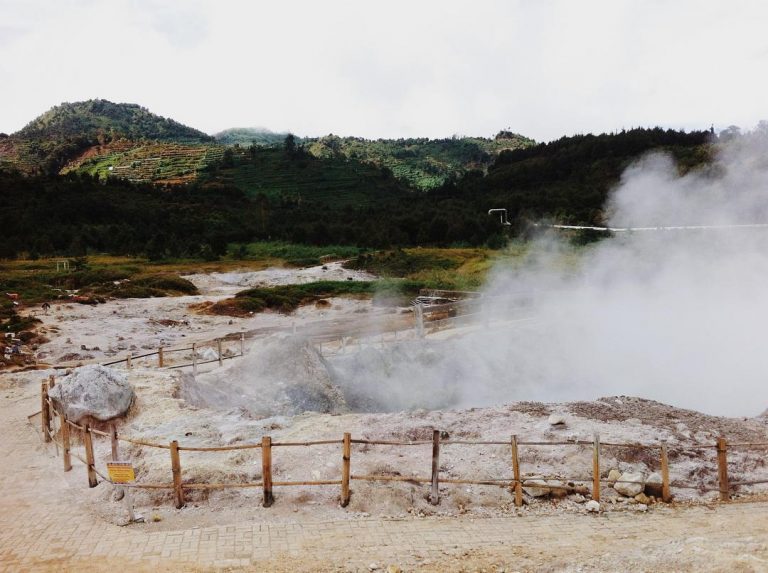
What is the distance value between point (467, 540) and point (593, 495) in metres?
1.80

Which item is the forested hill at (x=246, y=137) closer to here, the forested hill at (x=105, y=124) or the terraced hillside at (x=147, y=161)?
the forested hill at (x=105, y=124)

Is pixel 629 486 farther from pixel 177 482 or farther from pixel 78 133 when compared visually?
pixel 78 133

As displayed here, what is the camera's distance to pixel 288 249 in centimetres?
4647

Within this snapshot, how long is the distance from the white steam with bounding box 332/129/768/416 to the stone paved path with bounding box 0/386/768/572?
6630 millimetres

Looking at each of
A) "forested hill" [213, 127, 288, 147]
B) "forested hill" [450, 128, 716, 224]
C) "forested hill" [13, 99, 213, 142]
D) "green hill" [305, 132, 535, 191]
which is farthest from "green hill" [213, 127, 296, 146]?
"forested hill" [450, 128, 716, 224]

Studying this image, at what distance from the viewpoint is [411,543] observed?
659 cm

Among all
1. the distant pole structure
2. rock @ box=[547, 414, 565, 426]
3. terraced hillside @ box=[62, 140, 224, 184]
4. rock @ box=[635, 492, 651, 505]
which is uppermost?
terraced hillside @ box=[62, 140, 224, 184]

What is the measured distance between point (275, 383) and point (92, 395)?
4.12 meters

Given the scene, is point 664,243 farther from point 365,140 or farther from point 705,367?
point 365,140

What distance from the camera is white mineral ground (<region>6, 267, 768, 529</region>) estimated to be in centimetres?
750

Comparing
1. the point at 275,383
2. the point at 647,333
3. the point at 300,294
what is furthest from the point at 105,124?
the point at 647,333

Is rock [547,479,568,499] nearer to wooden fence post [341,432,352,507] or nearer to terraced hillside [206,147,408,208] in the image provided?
wooden fence post [341,432,352,507]

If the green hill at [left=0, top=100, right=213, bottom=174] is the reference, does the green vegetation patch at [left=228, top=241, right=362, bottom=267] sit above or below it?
below

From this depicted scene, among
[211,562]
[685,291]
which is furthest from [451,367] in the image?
[211,562]
